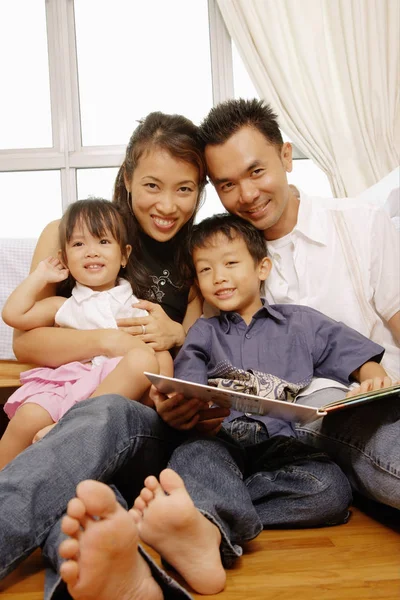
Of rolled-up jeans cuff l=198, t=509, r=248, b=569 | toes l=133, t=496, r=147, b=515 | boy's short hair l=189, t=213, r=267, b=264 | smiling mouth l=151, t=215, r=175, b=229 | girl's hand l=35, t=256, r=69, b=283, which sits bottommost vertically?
rolled-up jeans cuff l=198, t=509, r=248, b=569

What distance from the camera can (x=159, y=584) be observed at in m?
0.83

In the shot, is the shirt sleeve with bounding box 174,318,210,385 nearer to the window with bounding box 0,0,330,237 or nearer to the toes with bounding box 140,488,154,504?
the toes with bounding box 140,488,154,504

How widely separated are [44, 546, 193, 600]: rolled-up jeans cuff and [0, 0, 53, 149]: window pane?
346 cm

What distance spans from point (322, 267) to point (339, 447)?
54 cm

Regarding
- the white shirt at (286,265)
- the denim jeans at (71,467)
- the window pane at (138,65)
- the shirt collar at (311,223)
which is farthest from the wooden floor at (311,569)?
the window pane at (138,65)

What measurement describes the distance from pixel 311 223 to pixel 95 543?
117cm

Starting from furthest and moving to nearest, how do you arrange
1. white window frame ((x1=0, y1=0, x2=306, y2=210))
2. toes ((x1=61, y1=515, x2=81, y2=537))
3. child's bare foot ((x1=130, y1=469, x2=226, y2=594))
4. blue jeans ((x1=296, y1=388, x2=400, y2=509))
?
white window frame ((x1=0, y1=0, x2=306, y2=210))
blue jeans ((x1=296, y1=388, x2=400, y2=509))
child's bare foot ((x1=130, y1=469, x2=226, y2=594))
toes ((x1=61, y1=515, x2=81, y2=537))

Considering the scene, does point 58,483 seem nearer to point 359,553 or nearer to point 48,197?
point 359,553

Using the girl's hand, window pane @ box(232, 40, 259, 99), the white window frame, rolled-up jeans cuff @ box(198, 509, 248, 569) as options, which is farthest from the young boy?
window pane @ box(232, 40, 259, 99)

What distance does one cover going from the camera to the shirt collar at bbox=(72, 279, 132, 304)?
5.23 ft

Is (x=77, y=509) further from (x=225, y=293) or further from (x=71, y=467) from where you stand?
(x=225, y=293)

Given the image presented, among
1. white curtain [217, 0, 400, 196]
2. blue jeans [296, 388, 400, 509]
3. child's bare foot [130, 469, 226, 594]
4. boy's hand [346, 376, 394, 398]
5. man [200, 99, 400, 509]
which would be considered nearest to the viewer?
child's bare foot [130, 469, 226, 594]

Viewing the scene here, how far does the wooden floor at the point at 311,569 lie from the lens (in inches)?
36.0

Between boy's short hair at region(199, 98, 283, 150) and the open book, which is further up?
boy's short hair at region(199, 98, 283, 150)
